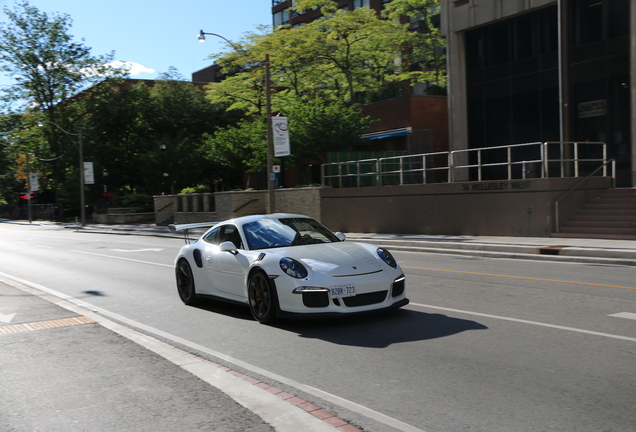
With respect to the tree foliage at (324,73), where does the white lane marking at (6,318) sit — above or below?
below

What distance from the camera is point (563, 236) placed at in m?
18.9

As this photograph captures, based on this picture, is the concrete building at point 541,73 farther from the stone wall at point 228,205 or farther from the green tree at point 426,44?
the green tree at point 426,44

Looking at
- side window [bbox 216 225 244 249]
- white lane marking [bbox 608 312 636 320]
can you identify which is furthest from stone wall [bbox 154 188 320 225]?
white lane marking [bbox 608 312 636 320]

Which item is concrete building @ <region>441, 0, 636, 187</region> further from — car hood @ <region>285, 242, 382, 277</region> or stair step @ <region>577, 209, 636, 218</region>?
car hood @ <region>285, 242, 382, 277</region>

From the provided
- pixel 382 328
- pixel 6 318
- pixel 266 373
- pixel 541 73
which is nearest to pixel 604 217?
pixel 541 73

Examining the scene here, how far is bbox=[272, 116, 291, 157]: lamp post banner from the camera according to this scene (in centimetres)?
2491

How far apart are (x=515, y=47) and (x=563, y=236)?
13918 millimetres

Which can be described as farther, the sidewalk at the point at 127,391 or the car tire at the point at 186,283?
the car tire at the point at 186,283

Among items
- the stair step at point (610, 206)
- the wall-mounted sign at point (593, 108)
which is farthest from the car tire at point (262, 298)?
the wall-mounted sign at point (593, 108)

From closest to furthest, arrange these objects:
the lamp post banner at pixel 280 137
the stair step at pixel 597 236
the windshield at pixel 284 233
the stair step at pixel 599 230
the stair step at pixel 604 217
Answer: the windshield at pixel 284 233 → the stair step at pixel 597 236 → the stair step at pixel 599 230 → the stair step at pixel 604 217 → the lamp post banner at pixel 280 137

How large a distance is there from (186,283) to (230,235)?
1474mm

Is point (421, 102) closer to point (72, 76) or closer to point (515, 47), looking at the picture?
point (515, 47)

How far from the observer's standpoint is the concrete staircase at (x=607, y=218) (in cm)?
1802

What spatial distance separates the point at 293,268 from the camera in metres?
7.91
